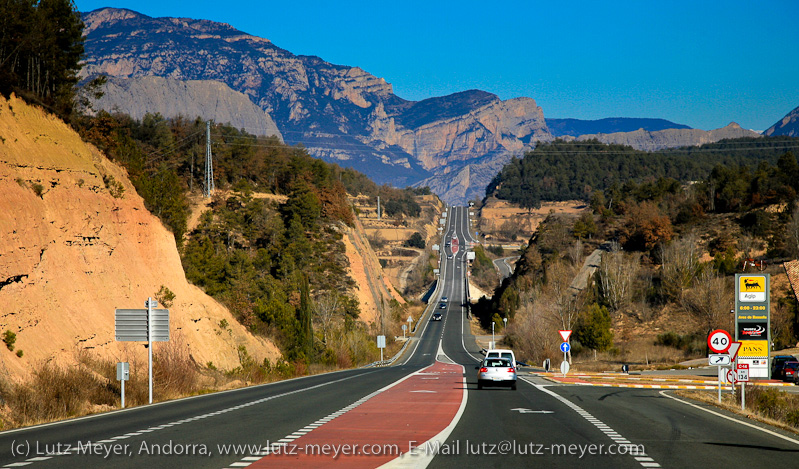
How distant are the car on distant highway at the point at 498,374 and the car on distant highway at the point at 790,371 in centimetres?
1919

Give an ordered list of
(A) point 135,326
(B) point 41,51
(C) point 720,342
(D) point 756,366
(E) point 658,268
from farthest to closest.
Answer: (E) point 658,268
(B) point 41,51
(A) point 135,326
(D) point 756,366
(C) point 720,342

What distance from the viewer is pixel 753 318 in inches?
838

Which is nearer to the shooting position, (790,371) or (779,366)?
(790,371)

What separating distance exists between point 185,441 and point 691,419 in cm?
1165

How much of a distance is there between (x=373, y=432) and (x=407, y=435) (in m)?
0.77

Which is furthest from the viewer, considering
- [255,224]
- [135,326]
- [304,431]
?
[255,224]

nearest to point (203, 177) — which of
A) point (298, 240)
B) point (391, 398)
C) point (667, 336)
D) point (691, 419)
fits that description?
point (298, 240)

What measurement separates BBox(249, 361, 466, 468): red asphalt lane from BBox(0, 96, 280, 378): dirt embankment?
13483 millimetres

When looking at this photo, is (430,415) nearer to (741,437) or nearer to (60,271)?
(741,437)

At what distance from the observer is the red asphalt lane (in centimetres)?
997

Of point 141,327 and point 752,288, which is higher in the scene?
point 752,288

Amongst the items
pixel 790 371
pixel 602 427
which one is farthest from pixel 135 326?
pixel 790 371

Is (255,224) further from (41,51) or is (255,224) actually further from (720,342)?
(720,342)

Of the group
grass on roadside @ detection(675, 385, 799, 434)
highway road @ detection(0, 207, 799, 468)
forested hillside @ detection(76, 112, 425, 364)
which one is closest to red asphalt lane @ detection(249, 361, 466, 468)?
highway road @ detection(0, 207, 799, 468)
